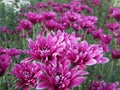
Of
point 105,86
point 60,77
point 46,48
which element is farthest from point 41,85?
point 105,86

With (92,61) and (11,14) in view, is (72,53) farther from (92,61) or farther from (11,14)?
(11,14)

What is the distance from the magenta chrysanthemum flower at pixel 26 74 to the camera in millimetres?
1254

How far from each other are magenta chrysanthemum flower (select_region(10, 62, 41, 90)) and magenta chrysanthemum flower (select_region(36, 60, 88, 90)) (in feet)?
0.20

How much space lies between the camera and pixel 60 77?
3.95 ft

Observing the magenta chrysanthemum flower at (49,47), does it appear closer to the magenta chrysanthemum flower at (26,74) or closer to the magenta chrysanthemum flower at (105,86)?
the magenta chrysanthemum flower at (26,74)

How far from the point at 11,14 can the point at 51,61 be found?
355cm

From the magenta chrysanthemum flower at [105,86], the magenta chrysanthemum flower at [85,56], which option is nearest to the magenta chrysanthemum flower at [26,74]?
the magenta chrysanthemum flower at [85,56]

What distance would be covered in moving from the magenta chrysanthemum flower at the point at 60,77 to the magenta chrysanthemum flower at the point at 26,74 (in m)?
0.06

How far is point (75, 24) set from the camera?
2.85 metres

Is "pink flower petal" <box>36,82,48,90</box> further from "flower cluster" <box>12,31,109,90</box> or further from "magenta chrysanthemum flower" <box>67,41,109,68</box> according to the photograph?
"magenta chrysanthemum flower" <box>67,41,109,68</box>

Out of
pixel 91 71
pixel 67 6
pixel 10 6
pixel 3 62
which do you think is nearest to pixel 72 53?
pixel 3 62

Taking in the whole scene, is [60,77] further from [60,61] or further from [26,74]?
[26,74]

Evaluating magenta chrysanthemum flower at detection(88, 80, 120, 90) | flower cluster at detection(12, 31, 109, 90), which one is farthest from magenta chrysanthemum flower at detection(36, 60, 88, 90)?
magenta chrysanthemum flower at detection(88, 80, 120, 90)

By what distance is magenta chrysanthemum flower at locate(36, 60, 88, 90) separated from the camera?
115 centimetres
